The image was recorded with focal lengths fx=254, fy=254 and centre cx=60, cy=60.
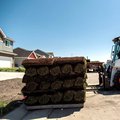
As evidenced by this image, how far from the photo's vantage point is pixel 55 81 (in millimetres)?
10344

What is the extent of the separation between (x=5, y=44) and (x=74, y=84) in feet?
119

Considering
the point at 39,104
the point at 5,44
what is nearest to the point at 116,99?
the point at 39,104

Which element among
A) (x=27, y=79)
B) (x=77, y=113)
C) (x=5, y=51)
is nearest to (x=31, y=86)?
(x=27, y=79)

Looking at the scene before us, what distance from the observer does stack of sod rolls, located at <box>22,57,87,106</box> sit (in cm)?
1023

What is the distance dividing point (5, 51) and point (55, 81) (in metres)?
35.0

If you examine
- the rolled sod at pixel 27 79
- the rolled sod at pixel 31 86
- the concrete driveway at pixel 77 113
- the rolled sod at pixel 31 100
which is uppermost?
the rolled sod at pixel 27 79

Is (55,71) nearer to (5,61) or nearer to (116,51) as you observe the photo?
(116,51)

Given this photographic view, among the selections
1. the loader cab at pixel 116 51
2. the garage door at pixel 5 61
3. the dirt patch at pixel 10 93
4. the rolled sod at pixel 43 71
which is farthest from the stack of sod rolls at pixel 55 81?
the garage door at pixel 5 61

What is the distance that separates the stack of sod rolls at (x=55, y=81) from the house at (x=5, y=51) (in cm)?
3184

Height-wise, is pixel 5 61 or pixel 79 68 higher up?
pixel 5 61

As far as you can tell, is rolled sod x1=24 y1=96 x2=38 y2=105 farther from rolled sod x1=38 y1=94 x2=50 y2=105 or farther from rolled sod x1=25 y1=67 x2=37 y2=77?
rolled sod x1=25 y1=67 x2=37 y2=77

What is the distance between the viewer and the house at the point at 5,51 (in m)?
42.4

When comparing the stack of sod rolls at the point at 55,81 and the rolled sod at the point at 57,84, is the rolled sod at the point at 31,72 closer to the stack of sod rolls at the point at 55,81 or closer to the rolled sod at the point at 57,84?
the stack of sod rolls at the point at 55,81

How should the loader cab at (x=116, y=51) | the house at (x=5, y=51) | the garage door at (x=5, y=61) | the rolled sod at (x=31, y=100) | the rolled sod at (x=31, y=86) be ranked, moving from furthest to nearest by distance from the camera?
the house at (x=5, y=51) < the garage door at (x=5, y=61) < the loader cab at (x=116, y=51) < the rolled sod at (x=31, y=86) < the rolled sod at (x=31, y=100)
